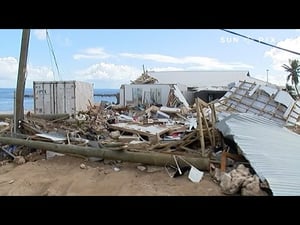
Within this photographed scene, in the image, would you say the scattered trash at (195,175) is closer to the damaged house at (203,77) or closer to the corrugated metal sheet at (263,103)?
the corrugated metal sheet at (263,103)

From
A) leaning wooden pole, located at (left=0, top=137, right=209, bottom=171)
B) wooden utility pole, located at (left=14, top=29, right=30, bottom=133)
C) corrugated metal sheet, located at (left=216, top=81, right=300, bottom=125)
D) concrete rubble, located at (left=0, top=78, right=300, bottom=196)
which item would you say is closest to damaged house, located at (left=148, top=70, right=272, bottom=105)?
corrugated metal sheet, located at (left=216, top=81, right=300, bottom=125)

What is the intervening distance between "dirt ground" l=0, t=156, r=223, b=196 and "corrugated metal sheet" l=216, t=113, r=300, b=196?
732 millimetres

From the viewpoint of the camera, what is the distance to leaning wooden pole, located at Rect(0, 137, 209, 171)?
5.21m

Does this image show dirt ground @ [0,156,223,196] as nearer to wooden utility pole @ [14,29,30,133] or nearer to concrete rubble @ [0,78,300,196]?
concrete rubble @ [0,78,300,196]

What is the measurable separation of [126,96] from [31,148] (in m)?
15.4

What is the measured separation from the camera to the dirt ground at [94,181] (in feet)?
15.2

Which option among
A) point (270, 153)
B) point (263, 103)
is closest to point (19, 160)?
point (270, 153)

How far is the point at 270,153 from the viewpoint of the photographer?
4.84 meters

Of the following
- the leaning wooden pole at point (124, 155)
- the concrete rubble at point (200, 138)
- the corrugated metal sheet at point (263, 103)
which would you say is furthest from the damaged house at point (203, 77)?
the leaning wooden pole at point (124, 155)

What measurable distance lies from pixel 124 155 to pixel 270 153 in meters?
2.46

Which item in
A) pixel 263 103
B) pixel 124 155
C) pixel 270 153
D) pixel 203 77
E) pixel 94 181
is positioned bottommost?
pixel 94 181

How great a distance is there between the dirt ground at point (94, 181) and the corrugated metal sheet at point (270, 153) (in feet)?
2.40

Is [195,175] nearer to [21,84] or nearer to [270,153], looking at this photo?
[270,153]
